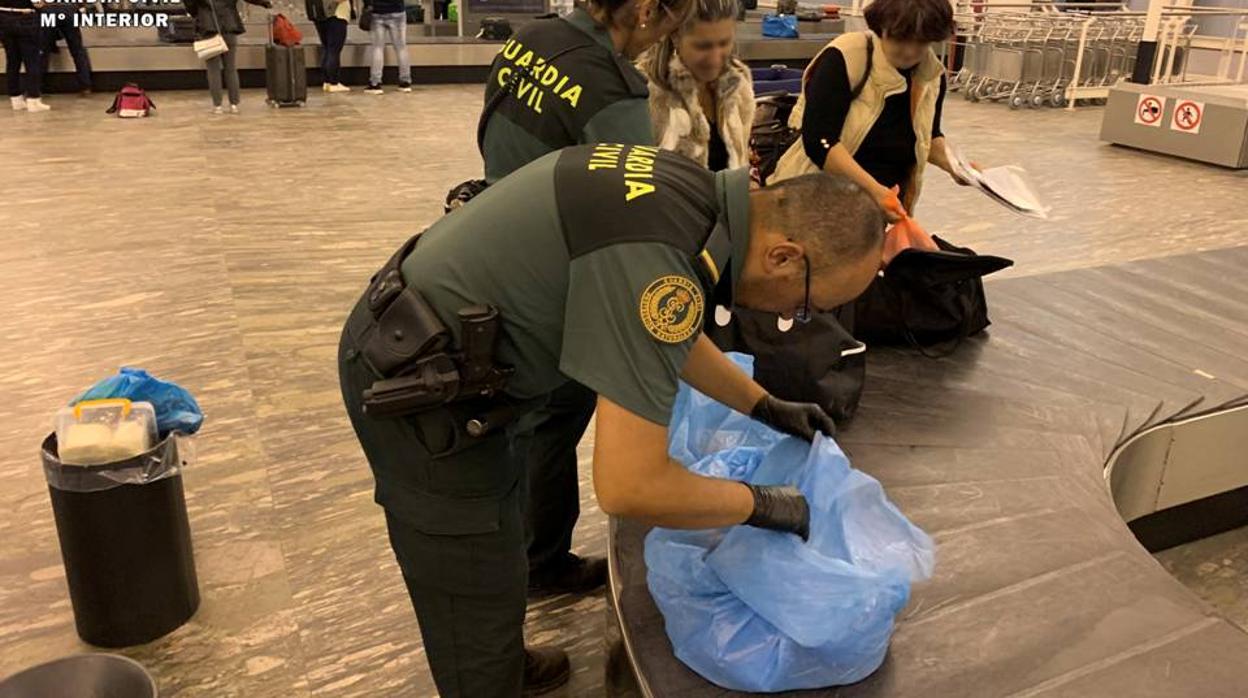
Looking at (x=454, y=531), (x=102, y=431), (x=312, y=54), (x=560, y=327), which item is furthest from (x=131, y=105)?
(x=560, y=327)

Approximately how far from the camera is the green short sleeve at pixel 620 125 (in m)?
1.93

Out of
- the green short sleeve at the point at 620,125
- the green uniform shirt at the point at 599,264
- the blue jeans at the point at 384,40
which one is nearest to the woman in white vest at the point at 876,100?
the green short sleeve at the point at 620,125

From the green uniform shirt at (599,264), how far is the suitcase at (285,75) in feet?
28.6

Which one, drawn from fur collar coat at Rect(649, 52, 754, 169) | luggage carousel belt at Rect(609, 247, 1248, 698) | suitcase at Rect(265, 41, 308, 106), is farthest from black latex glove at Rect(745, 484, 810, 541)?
suitcase at Rect(265, 41, 308, 106)

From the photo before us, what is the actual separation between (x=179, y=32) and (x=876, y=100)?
9602 millimetres

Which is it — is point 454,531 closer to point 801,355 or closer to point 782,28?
point 801,355

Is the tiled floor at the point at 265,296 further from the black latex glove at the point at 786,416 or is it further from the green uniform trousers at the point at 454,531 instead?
the black latex glove at the point at 786,416

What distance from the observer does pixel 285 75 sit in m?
9.34

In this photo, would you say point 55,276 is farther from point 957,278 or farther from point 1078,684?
point 1078,684

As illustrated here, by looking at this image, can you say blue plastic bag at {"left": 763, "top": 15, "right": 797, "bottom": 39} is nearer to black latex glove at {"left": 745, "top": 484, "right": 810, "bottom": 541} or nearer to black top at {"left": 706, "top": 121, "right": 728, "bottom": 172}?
black top at {"left": 706, "top": 121, "right": 728, "bottom": 172}

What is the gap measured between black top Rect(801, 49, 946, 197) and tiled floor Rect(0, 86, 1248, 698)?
1.25m

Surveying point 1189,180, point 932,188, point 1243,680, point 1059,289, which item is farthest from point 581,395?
point 1189,180

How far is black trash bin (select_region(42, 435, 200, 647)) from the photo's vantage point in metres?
2.15

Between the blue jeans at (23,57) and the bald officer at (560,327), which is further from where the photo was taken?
the blue jeans at (23,57)
